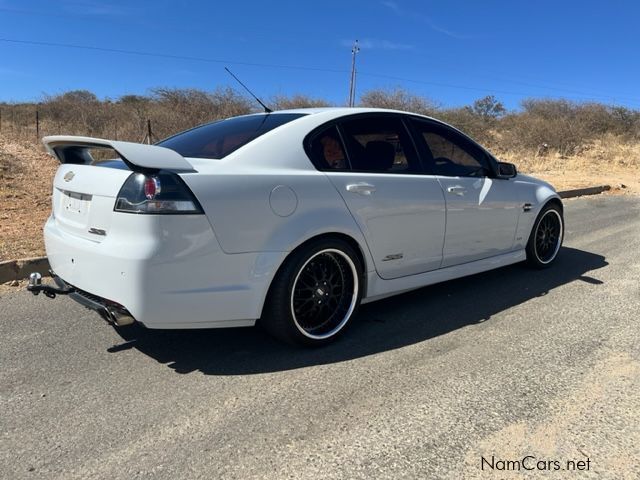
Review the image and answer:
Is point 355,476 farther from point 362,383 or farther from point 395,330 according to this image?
point 395,330

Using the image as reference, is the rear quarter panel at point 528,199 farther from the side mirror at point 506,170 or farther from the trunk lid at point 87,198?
the trunk lid at point 87,198

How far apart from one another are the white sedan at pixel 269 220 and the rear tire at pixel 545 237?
1060 millimetres

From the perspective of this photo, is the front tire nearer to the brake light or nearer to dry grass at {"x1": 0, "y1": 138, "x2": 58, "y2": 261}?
the brake light

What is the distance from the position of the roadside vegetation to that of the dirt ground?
0.01m

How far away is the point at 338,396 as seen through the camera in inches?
115

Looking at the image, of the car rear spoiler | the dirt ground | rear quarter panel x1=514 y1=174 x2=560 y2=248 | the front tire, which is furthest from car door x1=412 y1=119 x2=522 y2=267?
the dirt ground

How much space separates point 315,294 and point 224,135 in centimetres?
126

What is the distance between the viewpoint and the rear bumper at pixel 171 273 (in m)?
2.82

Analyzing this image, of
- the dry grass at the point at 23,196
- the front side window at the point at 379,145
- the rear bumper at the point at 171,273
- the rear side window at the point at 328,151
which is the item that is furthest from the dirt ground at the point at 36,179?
the front side window at the point at 379,145

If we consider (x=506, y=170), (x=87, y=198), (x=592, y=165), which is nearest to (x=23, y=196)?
(x=87, y=198)

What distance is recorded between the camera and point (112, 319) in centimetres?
298

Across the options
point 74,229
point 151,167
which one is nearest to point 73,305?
point 74,229

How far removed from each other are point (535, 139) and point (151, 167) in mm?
30616

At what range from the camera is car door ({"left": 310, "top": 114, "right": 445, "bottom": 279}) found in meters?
3.58
